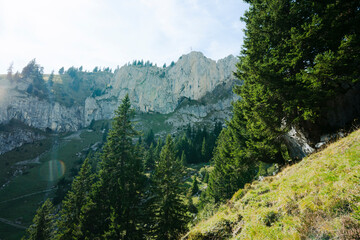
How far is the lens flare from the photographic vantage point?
251 feet

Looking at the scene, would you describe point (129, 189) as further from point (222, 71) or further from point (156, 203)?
point (222, 71)

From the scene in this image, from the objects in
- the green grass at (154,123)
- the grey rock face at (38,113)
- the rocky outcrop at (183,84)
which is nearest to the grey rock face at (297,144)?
the green grass at (154,123)

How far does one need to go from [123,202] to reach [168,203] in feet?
15.1

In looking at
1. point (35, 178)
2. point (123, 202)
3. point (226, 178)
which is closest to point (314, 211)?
point (123, 202)

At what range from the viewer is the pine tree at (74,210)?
16094 mm

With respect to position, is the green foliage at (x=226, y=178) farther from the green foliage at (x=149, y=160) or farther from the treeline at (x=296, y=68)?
the green foliage at (x=149, y=160)

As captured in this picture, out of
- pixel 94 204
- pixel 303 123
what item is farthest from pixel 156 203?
pixel 303 123

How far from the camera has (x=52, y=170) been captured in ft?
275

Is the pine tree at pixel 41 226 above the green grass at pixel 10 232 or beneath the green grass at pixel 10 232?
above

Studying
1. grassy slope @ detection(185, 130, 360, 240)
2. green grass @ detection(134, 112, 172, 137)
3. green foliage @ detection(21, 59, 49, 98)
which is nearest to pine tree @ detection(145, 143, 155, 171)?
grassy slope @ detection(185, 130, 360, 240)

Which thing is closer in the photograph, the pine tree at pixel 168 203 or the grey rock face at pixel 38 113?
the pine tree at pixel 168 203

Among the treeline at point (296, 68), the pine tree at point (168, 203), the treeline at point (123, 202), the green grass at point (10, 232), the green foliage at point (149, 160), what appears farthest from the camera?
the green foliage at point (149, 160)

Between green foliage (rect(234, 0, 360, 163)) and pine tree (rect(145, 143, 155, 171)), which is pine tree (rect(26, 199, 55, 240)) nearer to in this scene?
green foliage (rect(234, 0, 360, 163))

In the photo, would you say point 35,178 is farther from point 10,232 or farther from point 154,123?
point 154,123
